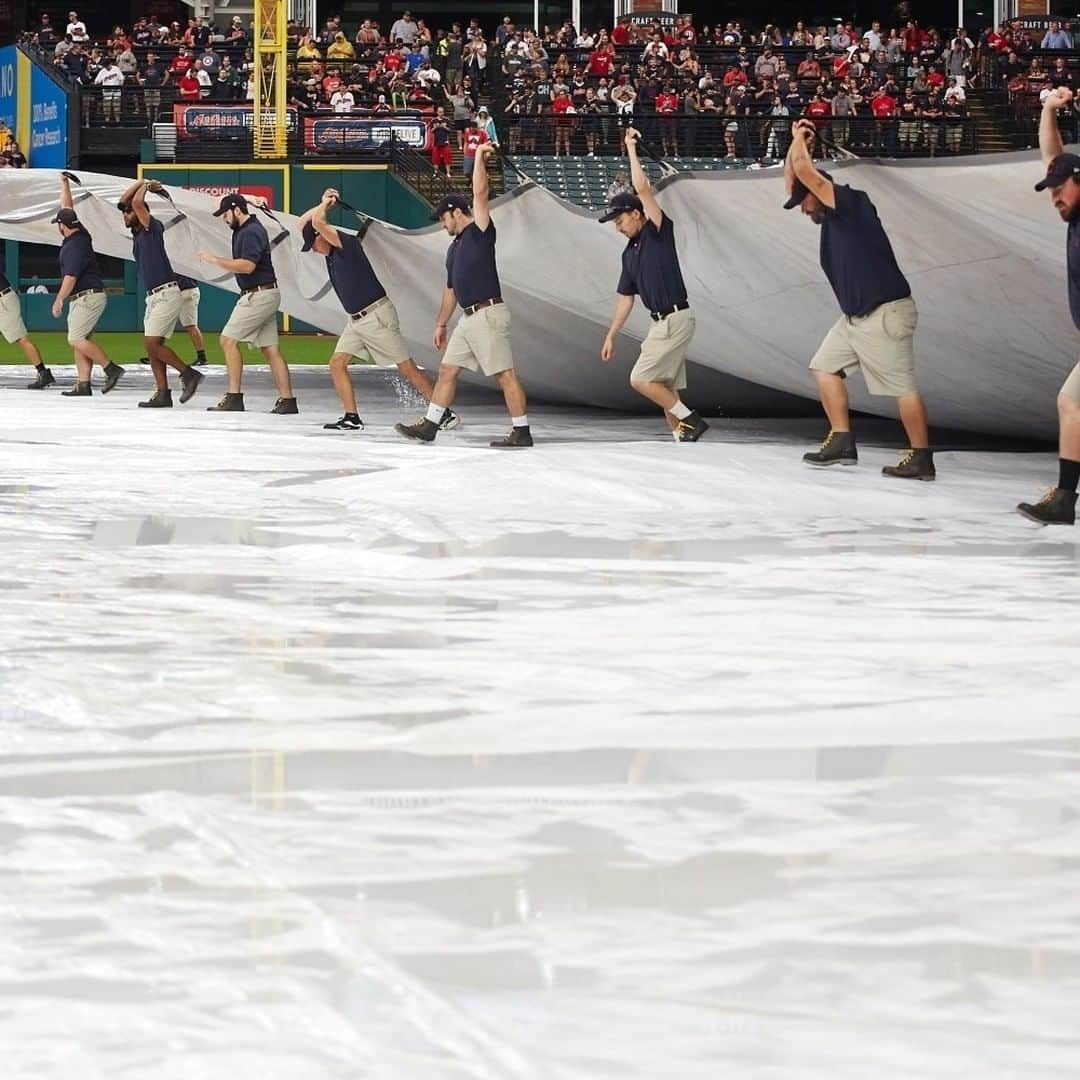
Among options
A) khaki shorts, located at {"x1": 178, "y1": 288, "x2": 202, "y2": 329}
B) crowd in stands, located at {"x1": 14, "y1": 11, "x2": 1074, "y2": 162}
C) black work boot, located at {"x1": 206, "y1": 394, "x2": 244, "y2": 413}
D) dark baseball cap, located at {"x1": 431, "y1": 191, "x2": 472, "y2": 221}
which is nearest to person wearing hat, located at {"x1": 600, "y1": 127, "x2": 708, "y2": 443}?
dark baseball cap, located at {"x1": 431, "y1": 191, "x2": 472, "y2": 221}

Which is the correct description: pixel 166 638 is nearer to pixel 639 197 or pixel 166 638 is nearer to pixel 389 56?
pixel 639 197

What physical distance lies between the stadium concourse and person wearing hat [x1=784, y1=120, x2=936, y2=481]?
0.76 feet

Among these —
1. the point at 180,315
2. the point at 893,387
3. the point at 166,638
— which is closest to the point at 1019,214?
the point at 893,387

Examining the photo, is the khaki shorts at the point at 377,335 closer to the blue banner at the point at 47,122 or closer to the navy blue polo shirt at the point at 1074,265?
the navy blue polo shirt at the point at 1074,265

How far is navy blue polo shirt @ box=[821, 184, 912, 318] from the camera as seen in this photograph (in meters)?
9.37

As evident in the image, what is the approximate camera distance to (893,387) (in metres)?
9.33

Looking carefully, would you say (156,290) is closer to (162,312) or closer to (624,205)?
(162,312)

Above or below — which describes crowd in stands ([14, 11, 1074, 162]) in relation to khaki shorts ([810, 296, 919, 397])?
above

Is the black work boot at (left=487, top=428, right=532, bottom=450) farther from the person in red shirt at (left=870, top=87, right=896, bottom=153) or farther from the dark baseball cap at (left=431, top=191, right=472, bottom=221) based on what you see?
the person in red shirt at (left=870, top=87, right=896, bottom=153)

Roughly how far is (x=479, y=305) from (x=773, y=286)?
1695mm

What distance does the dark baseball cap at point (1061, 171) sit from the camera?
25.3 ft

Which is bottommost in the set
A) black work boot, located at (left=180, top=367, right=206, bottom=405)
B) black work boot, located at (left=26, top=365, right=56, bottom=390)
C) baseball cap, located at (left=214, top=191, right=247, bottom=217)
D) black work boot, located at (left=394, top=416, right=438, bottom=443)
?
black work boot, located at (left=26, top=365, right=56, bottom=390)

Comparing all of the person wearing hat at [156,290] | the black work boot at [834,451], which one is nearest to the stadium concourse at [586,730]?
the black work boot at [834,451]

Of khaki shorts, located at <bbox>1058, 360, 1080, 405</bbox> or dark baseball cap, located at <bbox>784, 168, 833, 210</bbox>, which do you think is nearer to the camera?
khaki shorts, located at <bbox>1058, 360, 1080, 405</bbox>
